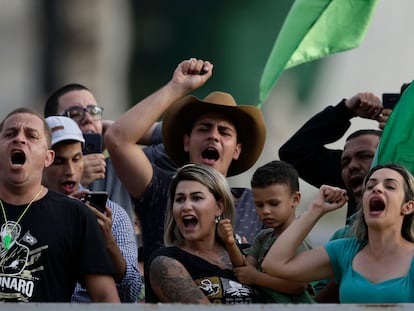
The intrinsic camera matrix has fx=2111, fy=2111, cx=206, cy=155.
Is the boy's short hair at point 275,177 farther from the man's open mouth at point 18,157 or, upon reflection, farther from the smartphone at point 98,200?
the man's open mouth at point 18,157

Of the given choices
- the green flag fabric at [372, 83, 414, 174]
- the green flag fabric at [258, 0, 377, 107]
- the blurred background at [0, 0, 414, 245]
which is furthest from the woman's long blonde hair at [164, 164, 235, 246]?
the blurred background at [0, 0, 414, 245]

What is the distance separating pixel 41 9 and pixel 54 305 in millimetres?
8135

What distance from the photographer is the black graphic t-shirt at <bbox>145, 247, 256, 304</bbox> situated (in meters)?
8.60

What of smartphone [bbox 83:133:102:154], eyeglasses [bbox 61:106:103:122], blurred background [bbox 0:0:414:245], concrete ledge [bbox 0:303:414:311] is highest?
eyeglasses [bbox 61:106:103:122]

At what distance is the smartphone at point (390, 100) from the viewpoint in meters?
9.79

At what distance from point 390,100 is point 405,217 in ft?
4.36

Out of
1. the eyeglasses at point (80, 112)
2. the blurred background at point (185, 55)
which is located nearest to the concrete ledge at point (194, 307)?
the eyeglasses at point (80, 112)

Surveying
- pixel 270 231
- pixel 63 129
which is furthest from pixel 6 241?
pixel 270 231

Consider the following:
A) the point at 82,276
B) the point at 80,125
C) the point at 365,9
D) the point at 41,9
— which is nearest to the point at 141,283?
the point at 82,276

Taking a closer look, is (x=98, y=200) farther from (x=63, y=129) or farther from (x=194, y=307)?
(x=194, y=307)

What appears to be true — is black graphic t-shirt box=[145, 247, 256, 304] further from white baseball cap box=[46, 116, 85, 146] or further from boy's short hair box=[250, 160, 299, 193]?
white baseball cap box=[46, 116, 85, 146]

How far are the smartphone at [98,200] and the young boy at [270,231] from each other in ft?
1.84

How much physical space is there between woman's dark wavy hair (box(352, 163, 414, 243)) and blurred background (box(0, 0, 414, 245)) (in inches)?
165

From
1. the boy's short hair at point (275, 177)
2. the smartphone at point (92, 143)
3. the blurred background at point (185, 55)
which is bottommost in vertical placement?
the blurred background at point (185, 55)
